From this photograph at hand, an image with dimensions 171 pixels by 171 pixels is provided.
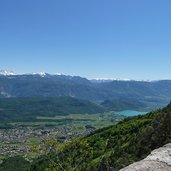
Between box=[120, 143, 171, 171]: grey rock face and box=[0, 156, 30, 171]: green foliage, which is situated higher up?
box=[120, 143, 171, 171]: grey rock face

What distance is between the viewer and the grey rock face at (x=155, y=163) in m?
9.71

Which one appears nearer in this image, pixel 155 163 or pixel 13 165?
pixel 155 163

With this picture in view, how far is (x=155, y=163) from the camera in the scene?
10.4 m

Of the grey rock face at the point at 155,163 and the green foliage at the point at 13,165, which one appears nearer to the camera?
the grey rock face at the point at 155,163

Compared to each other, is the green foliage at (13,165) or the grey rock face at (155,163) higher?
the grey rock face at (155,163)

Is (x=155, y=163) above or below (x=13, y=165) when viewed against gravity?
above

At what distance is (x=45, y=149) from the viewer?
24.9 m

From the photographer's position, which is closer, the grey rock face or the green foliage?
the grey rock face

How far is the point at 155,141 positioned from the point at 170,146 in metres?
27.8

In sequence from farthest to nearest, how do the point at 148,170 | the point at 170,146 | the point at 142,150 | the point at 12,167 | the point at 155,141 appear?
the point at 12,167
the point at 142,150
the point at 155,141
the point at 170,146
the point at 148,170

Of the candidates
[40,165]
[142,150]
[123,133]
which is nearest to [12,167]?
[40,165]

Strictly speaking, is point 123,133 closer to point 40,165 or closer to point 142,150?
point 40,165

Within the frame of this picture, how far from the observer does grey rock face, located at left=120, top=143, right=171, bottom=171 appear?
971cm

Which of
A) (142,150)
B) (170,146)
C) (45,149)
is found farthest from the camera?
(142,150)
